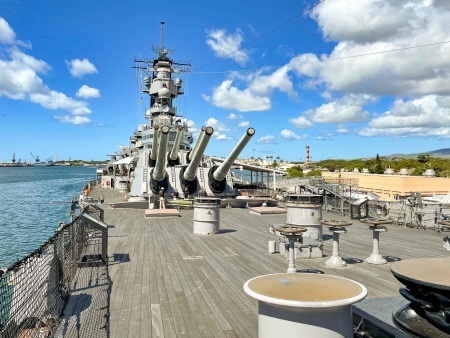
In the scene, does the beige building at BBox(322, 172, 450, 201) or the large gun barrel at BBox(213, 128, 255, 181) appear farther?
the beige building at BBox(322, 172, 450, 201)

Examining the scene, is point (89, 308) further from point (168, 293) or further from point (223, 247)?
point (223, 247)

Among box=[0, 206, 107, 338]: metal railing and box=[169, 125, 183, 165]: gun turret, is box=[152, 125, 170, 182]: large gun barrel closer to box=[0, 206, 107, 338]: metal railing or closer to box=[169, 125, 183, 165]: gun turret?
box=[169, 125, 183, 165]: gun turret

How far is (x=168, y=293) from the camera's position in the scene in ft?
17.1

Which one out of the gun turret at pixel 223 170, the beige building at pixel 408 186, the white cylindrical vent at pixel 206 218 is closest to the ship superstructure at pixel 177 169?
the gun turret at pixel 223 170

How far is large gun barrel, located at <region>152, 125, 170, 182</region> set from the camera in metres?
14.7

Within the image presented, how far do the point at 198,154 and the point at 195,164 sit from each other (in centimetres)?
83

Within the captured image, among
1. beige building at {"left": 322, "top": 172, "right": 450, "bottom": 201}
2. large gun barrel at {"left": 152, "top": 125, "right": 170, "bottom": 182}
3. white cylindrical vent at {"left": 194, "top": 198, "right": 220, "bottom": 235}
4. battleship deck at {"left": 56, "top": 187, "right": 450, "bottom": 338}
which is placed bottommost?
battleship deck at {"left": 56, "top": 187, "right": 450, "bottom": 338}

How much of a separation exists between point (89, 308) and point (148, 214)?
9402 mm

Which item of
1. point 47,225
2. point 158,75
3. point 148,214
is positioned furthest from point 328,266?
point 158,75

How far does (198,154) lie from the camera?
1642 centimetres

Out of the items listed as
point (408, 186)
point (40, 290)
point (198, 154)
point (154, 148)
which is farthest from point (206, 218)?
point (408, 186)

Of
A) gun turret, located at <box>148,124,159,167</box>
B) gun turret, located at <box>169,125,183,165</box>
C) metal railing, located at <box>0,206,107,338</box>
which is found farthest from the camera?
gun turret, located at <box>169,125,183,165</box>

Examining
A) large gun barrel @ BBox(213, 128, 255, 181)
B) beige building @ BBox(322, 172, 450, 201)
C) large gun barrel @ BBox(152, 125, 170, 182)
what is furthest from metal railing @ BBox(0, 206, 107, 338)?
beige building @ BBox(322, 172, 450, 201)

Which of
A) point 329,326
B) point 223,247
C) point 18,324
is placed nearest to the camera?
point 329,326
